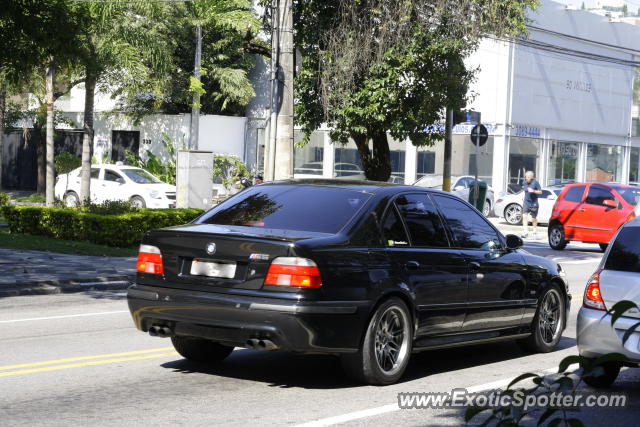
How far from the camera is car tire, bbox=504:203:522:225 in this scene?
35125 mm

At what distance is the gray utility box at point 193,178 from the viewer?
→ 2211 cm

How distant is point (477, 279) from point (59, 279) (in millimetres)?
7808

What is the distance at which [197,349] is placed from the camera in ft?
27.4

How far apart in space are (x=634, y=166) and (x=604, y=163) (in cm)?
379

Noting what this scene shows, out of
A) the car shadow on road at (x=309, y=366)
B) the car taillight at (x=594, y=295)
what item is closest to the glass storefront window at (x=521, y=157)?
the car shadow on road at (x=309, y=366)

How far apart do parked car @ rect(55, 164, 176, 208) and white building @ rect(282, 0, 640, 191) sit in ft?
56.0

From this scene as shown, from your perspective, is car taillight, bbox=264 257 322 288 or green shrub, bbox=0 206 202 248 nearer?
car taillight, bbox=264 257 322 288

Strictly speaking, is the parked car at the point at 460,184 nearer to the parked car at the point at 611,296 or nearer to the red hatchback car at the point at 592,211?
the red hatchback car at the point at 592,211

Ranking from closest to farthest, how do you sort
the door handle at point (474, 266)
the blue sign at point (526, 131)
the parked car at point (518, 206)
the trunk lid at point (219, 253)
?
the trunk lid at point (219, 253)
the door handle at point (474, 266)
the parked car at point (518, 206)
the blue sign at point (526, 131)

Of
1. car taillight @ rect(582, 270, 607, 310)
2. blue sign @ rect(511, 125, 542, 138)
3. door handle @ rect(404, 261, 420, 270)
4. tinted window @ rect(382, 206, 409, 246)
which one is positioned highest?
blue sign @ rect(511, 125, 542, 138)

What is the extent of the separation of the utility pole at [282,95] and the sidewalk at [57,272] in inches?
128

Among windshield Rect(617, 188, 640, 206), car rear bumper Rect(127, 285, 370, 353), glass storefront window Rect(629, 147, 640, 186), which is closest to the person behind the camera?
car rear bumper Rect(127, 285, 370, 353)

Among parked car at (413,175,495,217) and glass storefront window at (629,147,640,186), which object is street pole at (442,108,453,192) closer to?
parked car at (413,175,495,217)

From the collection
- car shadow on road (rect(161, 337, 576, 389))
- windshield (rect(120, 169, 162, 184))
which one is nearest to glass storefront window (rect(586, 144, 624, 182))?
windshield (rect(120, 169, 162, 184))
